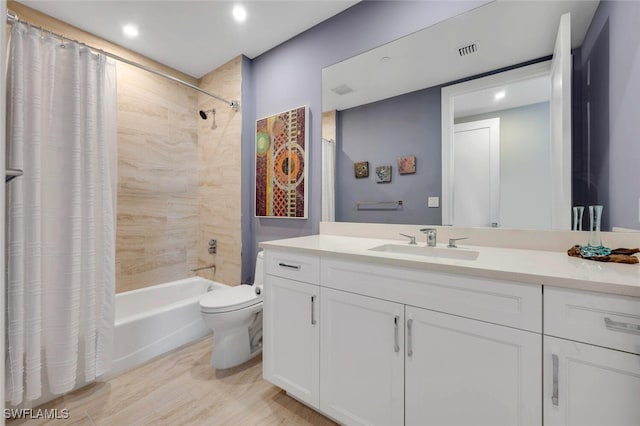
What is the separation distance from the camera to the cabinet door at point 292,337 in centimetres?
133

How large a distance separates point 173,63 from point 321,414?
3050mm

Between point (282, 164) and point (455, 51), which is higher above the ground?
point (455, 51)

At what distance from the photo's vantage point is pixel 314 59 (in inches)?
80.1

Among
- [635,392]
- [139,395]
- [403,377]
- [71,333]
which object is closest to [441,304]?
[403,377]

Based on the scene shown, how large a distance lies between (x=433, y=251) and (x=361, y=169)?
2.37 ft

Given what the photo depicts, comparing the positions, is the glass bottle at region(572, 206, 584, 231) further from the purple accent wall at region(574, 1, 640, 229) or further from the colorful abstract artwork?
the colorful abstract artwork

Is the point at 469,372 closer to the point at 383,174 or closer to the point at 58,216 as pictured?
the point at 383,174

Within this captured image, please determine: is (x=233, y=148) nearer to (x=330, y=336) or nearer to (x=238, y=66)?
Answer: (x=238, y=66)

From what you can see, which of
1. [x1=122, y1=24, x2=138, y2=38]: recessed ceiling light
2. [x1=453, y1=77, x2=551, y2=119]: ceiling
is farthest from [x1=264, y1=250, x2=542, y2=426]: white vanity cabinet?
[x1=122, y1=24, x2=138, y2=38]: recessed ceiling light

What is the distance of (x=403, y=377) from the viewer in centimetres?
108

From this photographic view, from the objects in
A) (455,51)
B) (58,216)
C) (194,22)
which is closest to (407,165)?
(455,51)

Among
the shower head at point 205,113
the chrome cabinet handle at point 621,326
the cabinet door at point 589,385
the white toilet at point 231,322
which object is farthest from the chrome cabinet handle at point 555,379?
the shower head at point 205,113

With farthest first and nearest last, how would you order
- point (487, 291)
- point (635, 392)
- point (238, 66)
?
point (238, 66) → point (487, 291) → point (635, 392)

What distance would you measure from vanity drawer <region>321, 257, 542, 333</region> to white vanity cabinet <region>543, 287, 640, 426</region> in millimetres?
54
